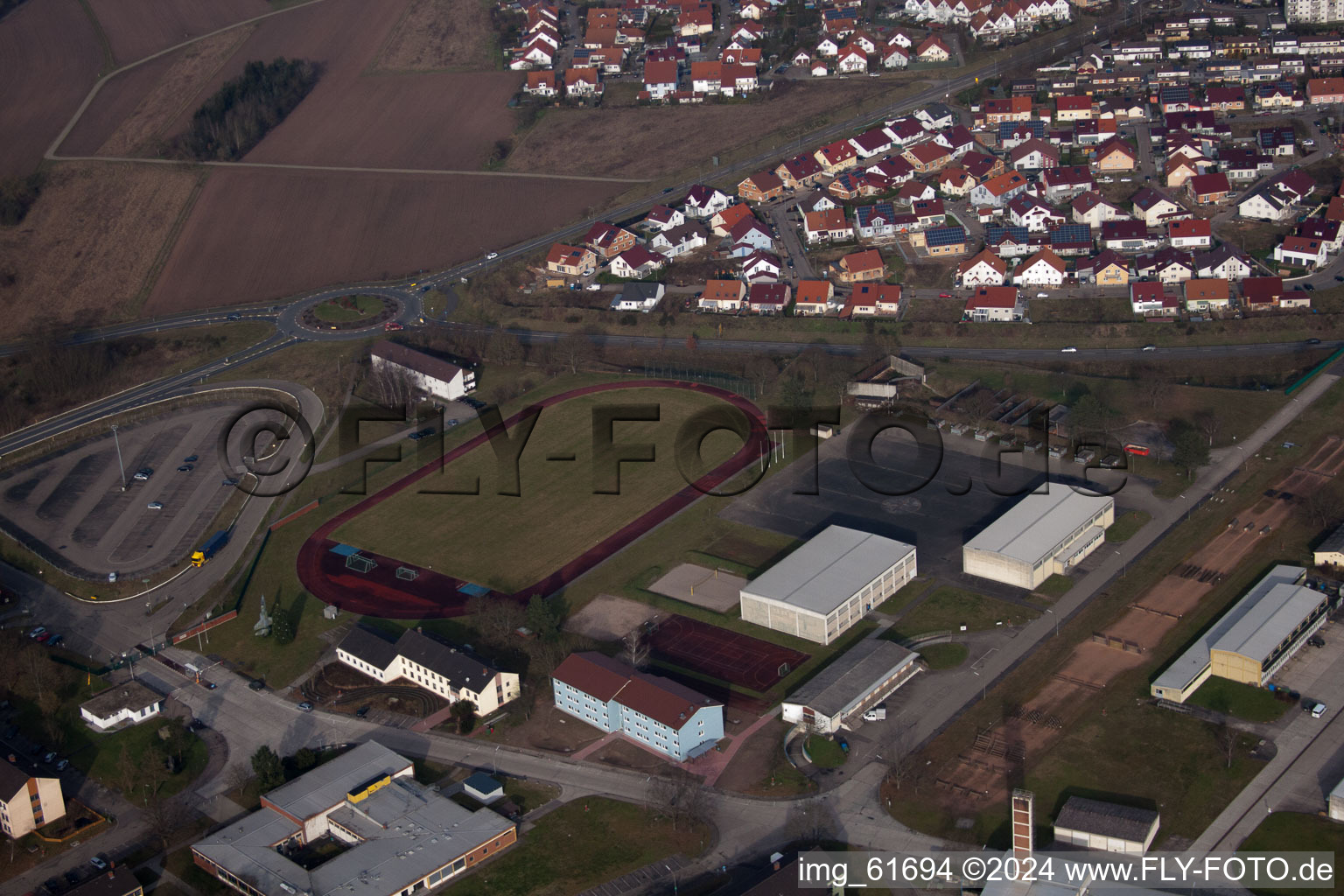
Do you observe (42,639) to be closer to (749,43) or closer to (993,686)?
(993,686)

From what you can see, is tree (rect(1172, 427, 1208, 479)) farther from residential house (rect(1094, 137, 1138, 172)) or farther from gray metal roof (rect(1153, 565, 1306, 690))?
residential house (rect(1094, 137, 1138, 172))

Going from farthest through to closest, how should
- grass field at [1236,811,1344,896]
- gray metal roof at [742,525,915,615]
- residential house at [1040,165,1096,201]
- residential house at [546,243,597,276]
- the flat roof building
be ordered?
residential house at [1040,165,1096,201]
residential house at [546,243,597,276]
gray metal roof at [742,525,915,615]
the flat roof building
grass field at [1236,811,1344,896]

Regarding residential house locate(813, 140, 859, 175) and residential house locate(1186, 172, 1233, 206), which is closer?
residential house locate(1186, 172, 1233, 206)

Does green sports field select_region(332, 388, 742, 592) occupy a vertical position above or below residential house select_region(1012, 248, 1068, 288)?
below

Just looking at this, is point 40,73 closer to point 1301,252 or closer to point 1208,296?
point 1208,296

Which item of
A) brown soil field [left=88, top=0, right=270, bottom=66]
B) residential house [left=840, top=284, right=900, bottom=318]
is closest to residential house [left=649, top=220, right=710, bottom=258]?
residential house [left=840, top=284, right=900, bottom=318]

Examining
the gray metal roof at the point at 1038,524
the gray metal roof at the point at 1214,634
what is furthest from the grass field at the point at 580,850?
the gray metal roof at the point at 1038,524
